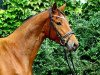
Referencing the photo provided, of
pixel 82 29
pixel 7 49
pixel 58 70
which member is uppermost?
pixel 7 49

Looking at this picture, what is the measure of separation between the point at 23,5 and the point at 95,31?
2.16m

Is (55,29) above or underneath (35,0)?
above

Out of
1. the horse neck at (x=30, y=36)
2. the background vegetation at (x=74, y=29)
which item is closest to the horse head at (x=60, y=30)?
the horse neck at (x=30, y=36)

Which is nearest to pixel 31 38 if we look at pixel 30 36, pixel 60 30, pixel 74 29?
pixel 30 36

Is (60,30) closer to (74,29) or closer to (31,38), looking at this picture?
(31,38)

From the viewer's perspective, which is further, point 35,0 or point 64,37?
point 35,0

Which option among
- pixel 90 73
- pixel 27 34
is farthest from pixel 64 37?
pixel 90 73

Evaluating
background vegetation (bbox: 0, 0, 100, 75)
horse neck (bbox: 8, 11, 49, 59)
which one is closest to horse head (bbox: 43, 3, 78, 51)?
horse neck (bbox: 8, 11, 49, 59)

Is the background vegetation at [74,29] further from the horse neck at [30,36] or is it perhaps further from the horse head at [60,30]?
the horse neck at [30,36]

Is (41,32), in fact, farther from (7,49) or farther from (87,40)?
(87,40)

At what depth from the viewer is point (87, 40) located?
30.6 ft

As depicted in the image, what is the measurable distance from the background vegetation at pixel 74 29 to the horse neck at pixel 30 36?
2557mm

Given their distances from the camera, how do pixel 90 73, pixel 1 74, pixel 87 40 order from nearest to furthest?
pixel 1 74
pixel 90 73
pixel 87 40

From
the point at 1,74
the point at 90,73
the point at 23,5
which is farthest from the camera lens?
the point at 23,5
